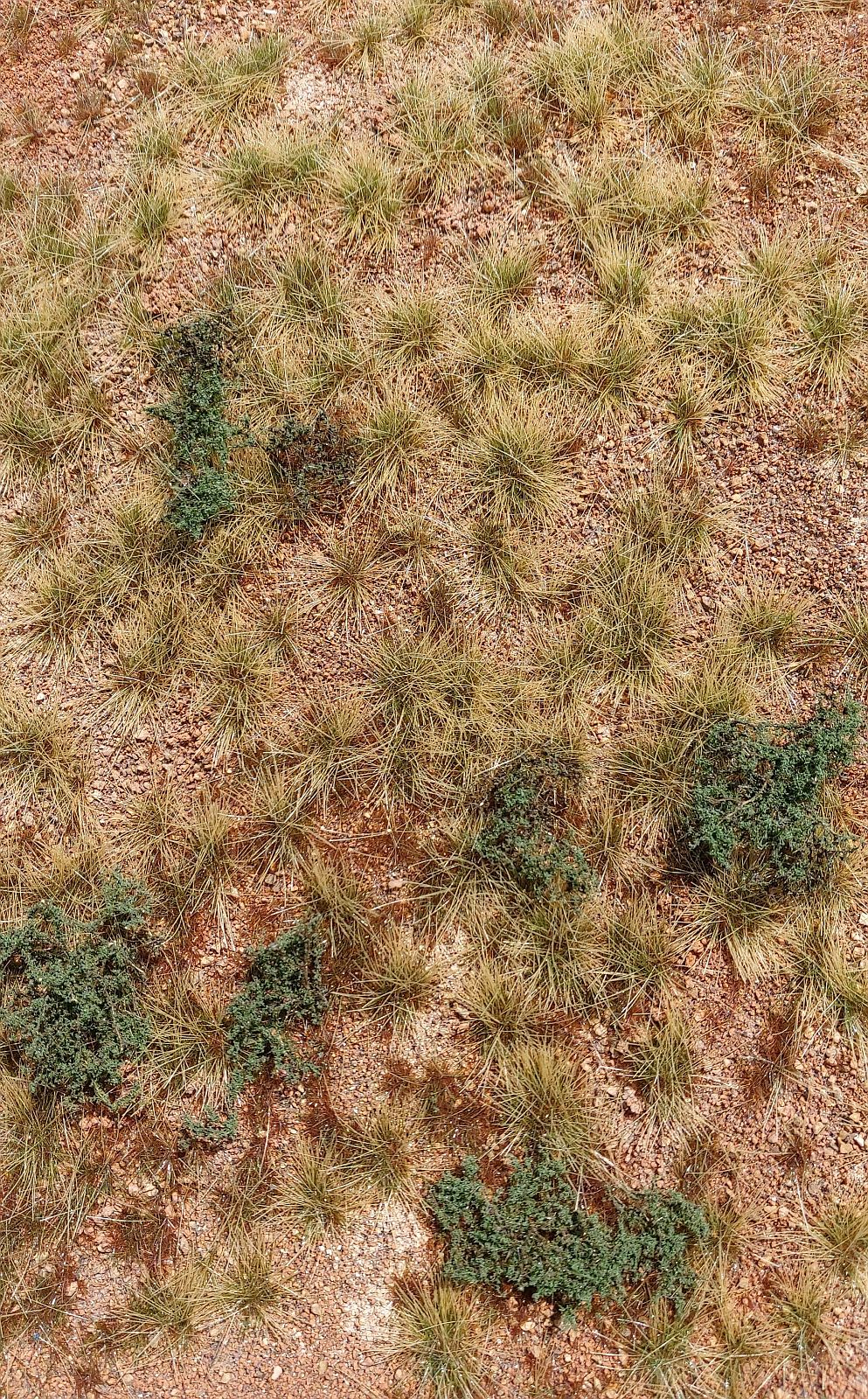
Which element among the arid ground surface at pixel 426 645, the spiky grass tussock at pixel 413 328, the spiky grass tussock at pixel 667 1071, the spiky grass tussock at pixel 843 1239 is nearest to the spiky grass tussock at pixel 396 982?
the arid ground surface at pixel 426 645

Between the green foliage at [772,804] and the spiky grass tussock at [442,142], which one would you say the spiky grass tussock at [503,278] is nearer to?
the spiky grass tussock at [442,142]

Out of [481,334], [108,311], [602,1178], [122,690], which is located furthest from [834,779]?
[108,311]

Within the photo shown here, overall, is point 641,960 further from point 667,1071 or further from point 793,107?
point 793,107

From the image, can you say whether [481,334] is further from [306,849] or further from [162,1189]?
[162,1189]

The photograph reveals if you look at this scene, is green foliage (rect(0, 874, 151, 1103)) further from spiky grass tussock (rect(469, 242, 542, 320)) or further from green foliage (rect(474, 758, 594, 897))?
spiky grass tussock (rect(469, 242, 542, 320))

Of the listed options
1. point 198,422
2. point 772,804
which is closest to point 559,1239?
point 772,804
